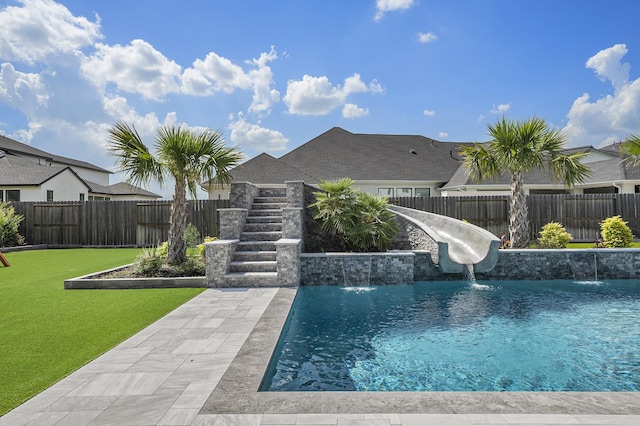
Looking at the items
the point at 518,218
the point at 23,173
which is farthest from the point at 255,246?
the point at 23,173

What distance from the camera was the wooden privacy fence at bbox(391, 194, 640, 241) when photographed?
1602cm

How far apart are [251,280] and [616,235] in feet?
36.5

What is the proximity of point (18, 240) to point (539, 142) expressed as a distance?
2077 centimetres

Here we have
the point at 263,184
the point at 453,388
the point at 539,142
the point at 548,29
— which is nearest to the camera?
the point at 453,388

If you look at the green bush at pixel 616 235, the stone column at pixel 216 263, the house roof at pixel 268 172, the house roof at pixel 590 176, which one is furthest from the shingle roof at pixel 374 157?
the stone column at pixel 216 263

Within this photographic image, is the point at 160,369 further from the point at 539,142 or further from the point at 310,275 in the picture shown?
the point at 539,142

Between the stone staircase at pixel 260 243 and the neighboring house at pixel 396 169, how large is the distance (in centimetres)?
793

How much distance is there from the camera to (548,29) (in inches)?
504

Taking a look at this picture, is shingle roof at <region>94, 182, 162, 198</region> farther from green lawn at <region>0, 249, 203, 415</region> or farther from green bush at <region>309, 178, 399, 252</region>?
green bush at <region>309, 178, 399, 252</region>

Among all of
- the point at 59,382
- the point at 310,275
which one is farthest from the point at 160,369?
the point at 310,275

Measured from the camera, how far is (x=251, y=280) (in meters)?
7.88

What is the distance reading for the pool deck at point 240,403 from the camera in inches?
103

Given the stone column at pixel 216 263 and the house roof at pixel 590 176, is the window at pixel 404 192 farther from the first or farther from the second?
the stone column at pixel 216 263

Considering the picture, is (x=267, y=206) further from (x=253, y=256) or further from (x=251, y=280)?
(x=251, y=280)
